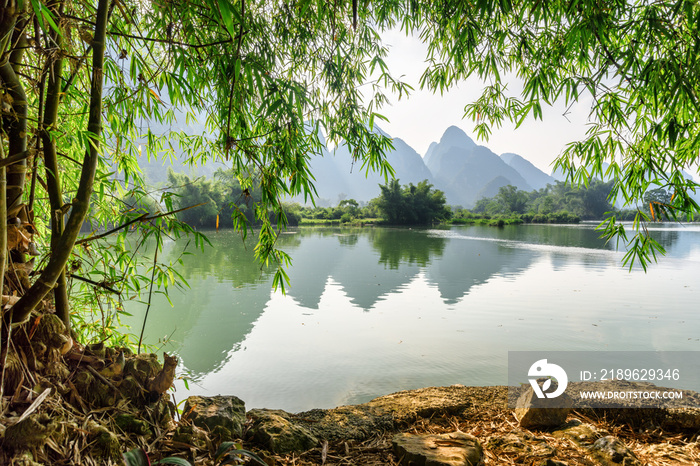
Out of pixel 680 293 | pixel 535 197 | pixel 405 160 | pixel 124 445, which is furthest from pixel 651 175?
pixel 405 160

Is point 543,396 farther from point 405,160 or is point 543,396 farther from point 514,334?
point 405,160

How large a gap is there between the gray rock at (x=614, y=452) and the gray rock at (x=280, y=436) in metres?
0.98

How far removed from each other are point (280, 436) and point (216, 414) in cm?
25

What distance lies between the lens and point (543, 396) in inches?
60.4

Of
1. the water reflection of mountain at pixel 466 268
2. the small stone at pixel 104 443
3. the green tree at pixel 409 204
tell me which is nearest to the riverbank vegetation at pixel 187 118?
the small stone at pixel 104 443

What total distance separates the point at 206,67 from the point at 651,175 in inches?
74.6

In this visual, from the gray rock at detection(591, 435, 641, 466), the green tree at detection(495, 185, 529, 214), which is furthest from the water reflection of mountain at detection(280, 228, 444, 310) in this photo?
the green tree at detection(495, 185, 529, 214)

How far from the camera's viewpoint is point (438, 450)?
1112 millimetres

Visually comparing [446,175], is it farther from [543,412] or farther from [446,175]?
[543,412]

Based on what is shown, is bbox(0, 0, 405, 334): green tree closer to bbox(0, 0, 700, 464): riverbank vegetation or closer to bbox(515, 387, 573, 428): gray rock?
bbox(0, 0, 700, 464): riverbank vegetation

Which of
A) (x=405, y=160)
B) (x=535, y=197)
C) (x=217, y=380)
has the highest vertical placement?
(x=405, y=160)

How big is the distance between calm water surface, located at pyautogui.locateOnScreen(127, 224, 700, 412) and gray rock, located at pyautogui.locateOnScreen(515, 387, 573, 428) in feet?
3.83

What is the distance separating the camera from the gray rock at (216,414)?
1199 mm

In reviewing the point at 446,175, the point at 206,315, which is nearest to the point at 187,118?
the point at 206,315
